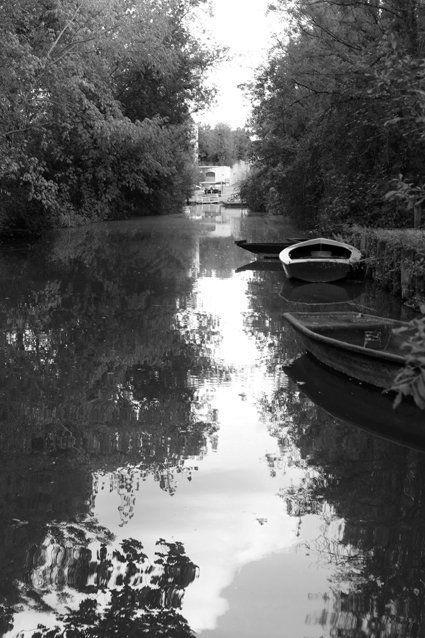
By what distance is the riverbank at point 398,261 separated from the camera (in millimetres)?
13848

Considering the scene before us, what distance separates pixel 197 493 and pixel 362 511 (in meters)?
1.24

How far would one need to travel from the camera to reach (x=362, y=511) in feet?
18.4

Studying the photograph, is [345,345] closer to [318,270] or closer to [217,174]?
[318,270]

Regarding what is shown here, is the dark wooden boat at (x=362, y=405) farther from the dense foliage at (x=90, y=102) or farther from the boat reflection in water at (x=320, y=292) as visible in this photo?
the dense foliage at (x=90, y=102)

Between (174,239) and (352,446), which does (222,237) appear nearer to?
(174,239)

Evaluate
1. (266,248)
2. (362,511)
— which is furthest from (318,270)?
(362,511)

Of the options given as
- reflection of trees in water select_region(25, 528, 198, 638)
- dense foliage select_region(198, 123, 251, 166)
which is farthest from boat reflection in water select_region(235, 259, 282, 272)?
dense foliage select_region(198, 123, 251, 166)

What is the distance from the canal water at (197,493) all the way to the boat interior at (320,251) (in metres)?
7.40

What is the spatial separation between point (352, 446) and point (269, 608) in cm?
291

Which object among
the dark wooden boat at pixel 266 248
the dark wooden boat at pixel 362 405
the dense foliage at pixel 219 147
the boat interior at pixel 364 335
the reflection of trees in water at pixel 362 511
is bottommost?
the reflection of trees in water at pixel 362 511

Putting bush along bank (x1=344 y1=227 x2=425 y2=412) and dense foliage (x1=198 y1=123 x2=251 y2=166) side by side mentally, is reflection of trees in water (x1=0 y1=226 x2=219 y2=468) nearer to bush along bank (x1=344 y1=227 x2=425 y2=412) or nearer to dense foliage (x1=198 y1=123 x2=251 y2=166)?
bush along bank (x1=344 y1=227 x2=425 y2=412)

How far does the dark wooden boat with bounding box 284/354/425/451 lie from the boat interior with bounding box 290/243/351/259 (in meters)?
9.95

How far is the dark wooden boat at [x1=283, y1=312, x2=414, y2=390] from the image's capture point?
8133 millimetres

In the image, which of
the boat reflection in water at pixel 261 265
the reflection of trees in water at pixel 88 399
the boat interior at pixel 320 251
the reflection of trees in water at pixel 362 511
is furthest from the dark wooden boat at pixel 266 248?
the reflection of trees in water at pixel 362 511
